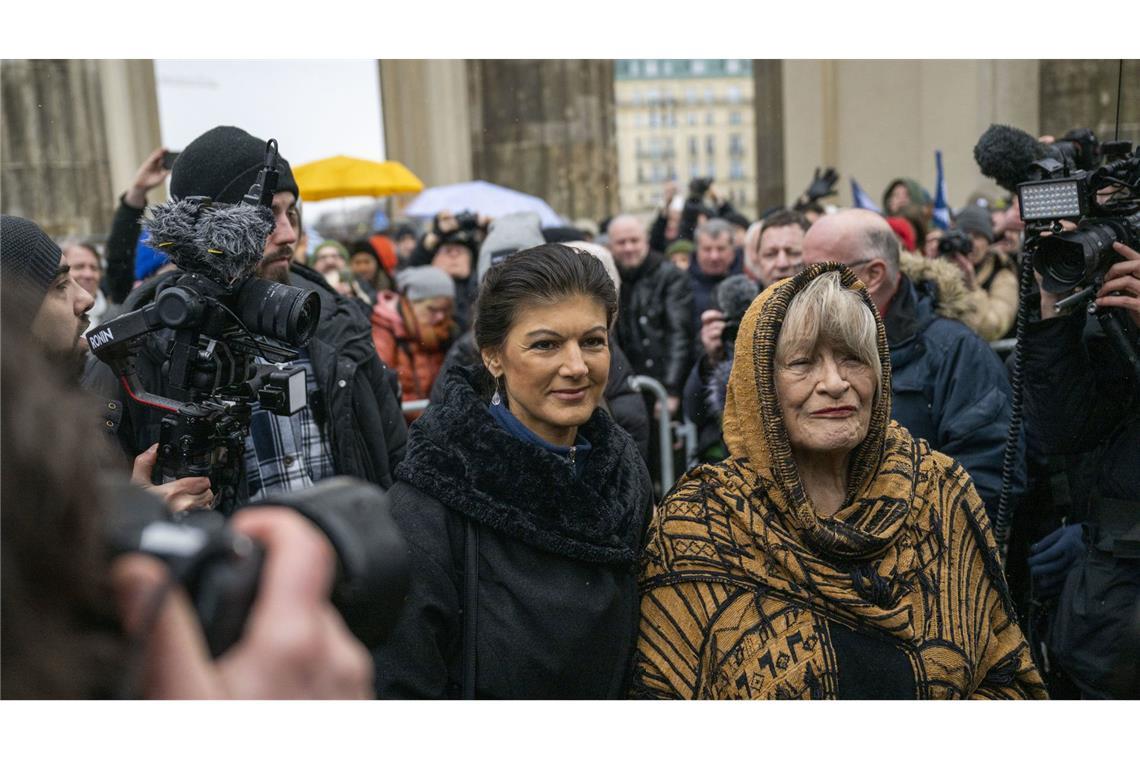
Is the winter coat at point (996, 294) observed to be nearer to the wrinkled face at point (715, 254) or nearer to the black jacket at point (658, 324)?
the wrinkled face at point (715, 254)

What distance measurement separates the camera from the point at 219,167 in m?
2.99

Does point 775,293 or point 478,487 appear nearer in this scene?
point 478,487

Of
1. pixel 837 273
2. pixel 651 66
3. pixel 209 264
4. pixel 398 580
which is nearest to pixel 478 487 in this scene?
pixel 209 264

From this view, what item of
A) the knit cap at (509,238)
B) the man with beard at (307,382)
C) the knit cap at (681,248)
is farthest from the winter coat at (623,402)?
the knit cap at (681,248)

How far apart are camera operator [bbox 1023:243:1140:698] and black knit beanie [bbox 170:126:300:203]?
206 cm

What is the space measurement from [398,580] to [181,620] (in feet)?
0.76

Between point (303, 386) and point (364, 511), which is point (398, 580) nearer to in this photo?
point (364, 511)

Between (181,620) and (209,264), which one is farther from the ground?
(209,264)

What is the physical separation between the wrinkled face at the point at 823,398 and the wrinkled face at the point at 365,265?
23.2 ft

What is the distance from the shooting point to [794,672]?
246 cm

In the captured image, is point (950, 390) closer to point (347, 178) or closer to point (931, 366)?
point (931, 366)

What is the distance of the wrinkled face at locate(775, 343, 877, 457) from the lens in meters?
2.67

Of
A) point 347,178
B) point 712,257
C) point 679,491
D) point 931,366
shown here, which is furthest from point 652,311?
point 679,491

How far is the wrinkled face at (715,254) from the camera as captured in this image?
7.94 metres
